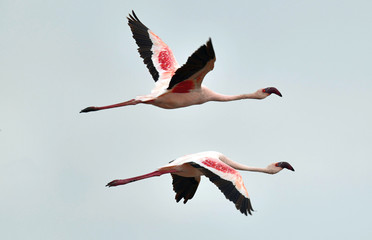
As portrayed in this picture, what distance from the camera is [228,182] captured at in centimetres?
2716

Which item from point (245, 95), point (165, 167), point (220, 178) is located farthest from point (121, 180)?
point (245, 95)

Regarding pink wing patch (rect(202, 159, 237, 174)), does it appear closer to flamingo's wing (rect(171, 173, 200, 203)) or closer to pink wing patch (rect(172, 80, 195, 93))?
flamingo's wing (rect(171, 173, 200, 203))

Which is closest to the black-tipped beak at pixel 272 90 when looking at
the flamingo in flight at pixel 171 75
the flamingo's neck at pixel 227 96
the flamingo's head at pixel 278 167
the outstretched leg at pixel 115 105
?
the flamingo in flight at pixel 171 75

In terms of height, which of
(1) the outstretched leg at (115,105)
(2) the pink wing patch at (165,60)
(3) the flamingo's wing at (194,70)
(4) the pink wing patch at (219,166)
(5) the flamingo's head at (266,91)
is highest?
(2) the pink wing patch at (165,60)

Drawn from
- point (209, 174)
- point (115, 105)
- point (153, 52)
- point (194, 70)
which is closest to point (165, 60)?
point (153, 52)

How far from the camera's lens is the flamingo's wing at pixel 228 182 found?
26828 millimetres

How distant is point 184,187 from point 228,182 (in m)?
3.72

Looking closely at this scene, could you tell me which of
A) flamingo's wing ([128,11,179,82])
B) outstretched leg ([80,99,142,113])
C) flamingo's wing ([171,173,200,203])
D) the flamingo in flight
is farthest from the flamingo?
flamingo's wing ([128,11,179,82])

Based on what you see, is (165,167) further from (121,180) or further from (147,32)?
(147,32)

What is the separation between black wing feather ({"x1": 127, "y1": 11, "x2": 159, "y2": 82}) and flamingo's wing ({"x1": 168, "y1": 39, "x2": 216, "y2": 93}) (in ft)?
8.69

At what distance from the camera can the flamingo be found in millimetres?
27016

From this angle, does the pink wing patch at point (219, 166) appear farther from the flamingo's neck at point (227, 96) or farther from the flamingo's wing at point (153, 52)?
the flamingo's wing at point (153, 52)

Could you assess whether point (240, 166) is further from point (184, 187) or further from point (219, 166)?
point (219, 166)

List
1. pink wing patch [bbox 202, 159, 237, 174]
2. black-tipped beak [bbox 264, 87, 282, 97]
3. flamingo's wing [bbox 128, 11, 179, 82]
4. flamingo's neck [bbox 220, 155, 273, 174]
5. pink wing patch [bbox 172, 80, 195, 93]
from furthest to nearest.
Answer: flamingo's wing [bbox 128, 11, 179, 82] < black-tipped beak [bbox 264, 87, 282, 97] < flamingo's neck [bbox 220, 155, 273, 174] < pink wing patch [bbox 172, 80, 195, 93] < pink wing patch [bbox 202, 159, 237, 174]
